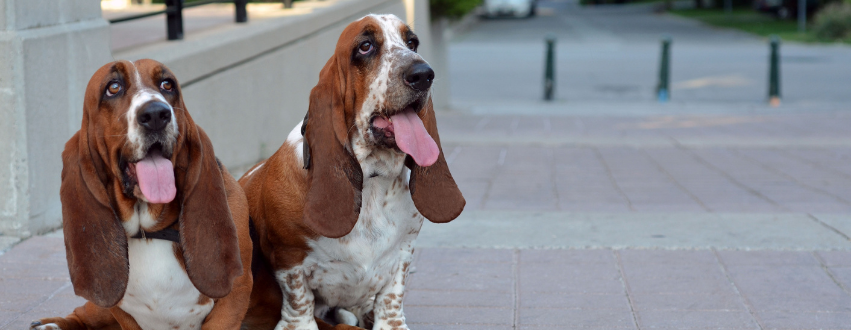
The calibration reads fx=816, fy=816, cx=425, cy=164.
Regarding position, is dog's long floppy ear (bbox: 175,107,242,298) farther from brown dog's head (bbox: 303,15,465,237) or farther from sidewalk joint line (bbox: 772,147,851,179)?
sidewalk joint line (bbox: 772,147,851,179)

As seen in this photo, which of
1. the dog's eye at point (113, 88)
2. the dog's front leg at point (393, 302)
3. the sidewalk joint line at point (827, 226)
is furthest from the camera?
the sidewalk joint line at point (827, 226)

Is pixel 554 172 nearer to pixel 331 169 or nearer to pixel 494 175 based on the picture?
pixel 494 175

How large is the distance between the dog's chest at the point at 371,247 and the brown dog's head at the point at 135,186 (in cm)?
44

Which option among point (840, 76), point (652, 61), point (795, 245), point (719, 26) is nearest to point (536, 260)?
point (795, 245)

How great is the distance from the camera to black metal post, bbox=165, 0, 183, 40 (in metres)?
6.00

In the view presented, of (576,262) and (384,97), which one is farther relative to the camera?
(576,262)

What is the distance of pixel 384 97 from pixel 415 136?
17 cm

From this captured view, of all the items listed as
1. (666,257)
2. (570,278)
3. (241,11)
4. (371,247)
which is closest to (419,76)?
(371,247)

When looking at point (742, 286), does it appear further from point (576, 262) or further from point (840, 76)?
point (840, 76)

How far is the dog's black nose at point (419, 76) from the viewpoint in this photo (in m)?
2.73

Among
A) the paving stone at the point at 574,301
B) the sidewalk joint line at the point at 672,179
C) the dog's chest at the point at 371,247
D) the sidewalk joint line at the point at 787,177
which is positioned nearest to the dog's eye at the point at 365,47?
the dog's chest at the point at 371,247

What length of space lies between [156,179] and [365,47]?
2.76 feet

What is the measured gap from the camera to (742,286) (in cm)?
396

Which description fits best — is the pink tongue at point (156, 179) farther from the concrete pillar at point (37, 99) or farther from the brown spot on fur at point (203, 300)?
the concrete pillar at point (37, 99)
